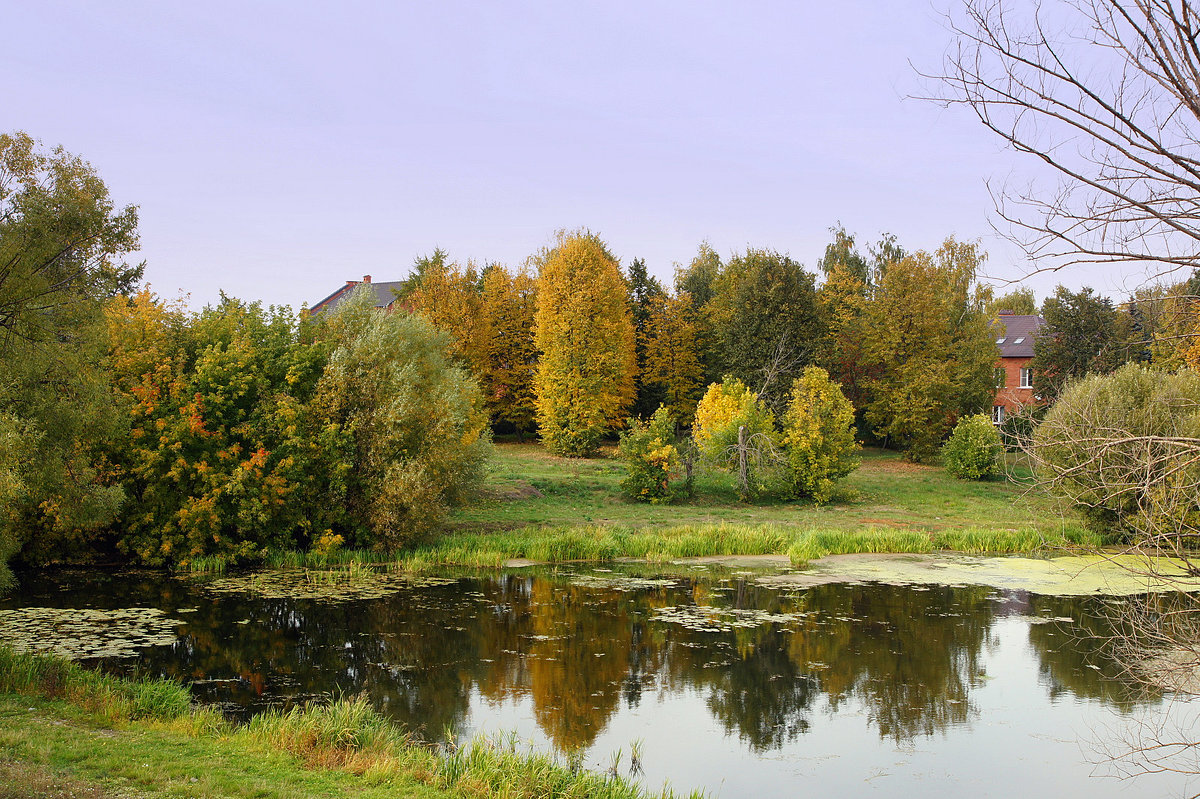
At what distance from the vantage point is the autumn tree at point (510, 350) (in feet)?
142

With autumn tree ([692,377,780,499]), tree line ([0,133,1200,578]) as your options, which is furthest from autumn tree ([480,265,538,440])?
autumn tree ([692,377,780,499])

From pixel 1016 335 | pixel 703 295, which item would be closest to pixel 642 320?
pixel 703 295

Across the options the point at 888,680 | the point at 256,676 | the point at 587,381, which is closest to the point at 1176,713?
the point at 888,680

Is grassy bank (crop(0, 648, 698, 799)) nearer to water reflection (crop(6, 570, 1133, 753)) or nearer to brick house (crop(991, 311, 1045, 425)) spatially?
water reflection (crop(6, 570, 1133, 753))

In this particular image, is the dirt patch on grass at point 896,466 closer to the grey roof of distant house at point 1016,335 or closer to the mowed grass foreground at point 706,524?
the mowed grass foreground at point 706,524

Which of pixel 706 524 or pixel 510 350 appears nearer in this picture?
pixel 706 524

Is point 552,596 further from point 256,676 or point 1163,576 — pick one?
point 1163,576

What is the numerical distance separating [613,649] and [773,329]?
28.6 meters

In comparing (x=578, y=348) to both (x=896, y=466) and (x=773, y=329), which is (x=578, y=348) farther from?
(x=896, y=466)

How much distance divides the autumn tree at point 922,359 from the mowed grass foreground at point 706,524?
5.91 m

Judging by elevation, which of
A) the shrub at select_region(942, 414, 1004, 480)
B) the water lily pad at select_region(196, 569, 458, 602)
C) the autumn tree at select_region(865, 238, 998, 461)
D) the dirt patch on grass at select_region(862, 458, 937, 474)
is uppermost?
the autumn tree at select_region(865, 238, 998, 461)

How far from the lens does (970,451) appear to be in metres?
34.1

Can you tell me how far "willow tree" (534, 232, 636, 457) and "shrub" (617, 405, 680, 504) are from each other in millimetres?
9810

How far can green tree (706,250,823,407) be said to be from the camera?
3941 cm
